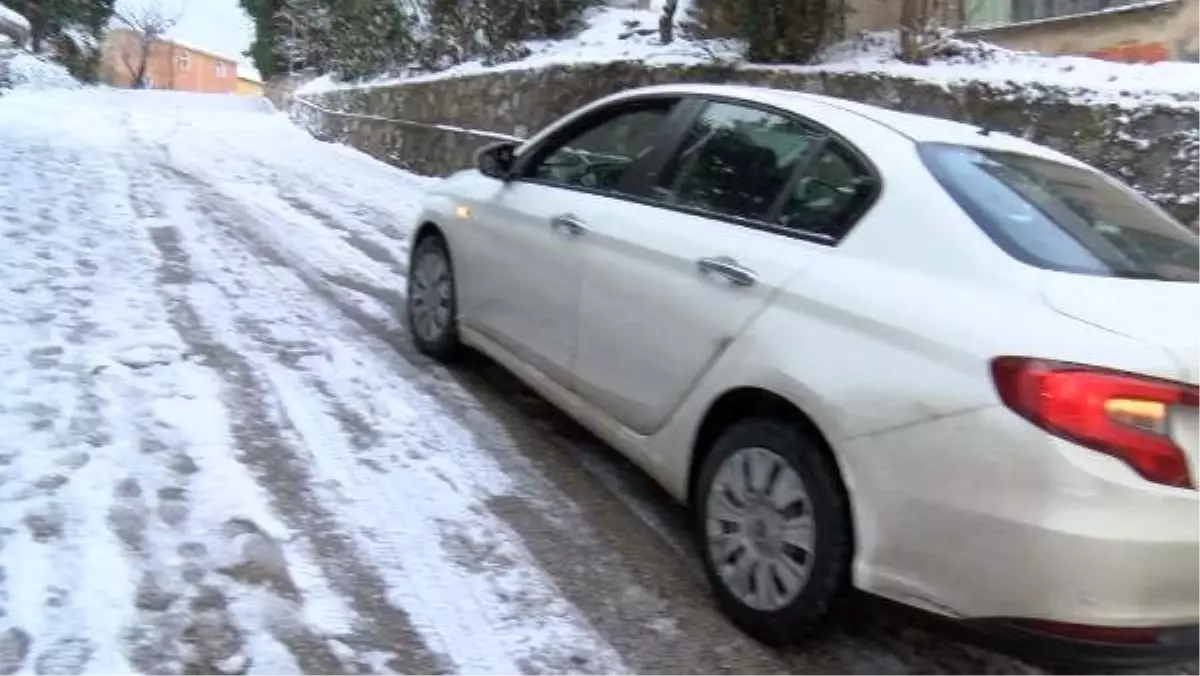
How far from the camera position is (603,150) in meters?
4.98

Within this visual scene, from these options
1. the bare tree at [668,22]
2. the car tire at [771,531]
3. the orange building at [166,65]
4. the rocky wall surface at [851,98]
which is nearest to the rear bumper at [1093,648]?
the car tire at [771,531]

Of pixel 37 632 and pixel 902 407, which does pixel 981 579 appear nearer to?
pixel 902 407

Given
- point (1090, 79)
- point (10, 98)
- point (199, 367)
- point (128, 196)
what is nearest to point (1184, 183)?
point (1090, 79)

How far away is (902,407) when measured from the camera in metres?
3.05

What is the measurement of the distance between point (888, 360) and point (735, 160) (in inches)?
49.6

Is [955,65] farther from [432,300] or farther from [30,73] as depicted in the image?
[30,73]

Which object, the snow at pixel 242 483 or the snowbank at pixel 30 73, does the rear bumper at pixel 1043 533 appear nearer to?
the snow at pixel 242 483

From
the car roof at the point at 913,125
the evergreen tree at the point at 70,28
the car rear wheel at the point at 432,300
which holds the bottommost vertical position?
the car rear wheel at the point at 432,300

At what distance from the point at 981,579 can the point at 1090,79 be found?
6.02 metres

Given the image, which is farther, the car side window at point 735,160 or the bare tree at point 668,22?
the bare tree at point 668,22

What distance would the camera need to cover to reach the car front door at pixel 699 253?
3688 millimetres

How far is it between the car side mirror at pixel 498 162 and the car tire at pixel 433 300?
519mm

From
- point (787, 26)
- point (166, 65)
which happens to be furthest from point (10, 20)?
point (166, 65)

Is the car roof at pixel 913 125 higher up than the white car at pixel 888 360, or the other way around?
the car roof at pixel 913 125
